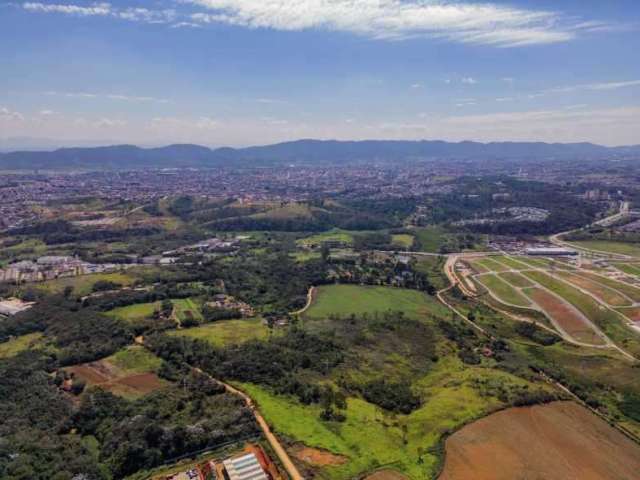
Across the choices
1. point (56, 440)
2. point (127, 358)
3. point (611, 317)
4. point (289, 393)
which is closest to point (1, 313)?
point (127, 358)

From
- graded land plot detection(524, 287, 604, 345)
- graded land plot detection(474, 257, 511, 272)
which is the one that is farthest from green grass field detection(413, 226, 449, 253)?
graded land plot detection(524, 287, 604, 345)

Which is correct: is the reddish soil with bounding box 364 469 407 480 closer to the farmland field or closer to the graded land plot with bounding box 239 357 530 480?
the graded land plot with bounding box 239 357 530 480

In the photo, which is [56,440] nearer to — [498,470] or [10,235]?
[498,470]

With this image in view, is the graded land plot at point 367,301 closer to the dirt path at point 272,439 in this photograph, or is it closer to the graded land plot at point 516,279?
the graded land plot at point 516,279

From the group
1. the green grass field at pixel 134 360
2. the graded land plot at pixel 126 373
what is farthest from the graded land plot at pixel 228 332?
the graded land plot at pixel 126 373

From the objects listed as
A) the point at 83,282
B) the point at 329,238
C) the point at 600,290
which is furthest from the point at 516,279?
the point at 83,282

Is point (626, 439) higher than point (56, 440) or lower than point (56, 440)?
lower
